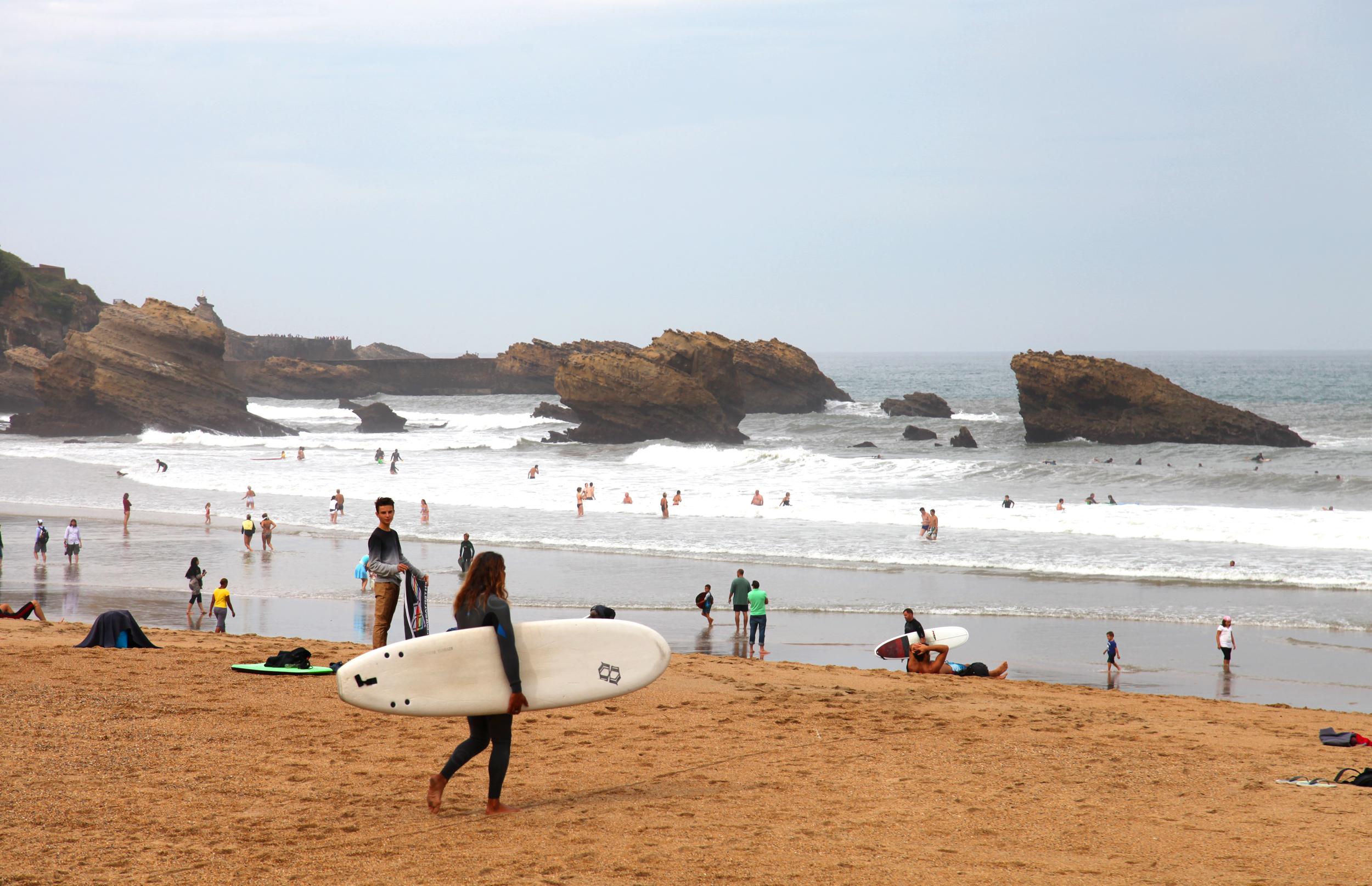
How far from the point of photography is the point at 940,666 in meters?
11.5

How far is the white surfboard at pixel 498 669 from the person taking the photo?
17.6 ft

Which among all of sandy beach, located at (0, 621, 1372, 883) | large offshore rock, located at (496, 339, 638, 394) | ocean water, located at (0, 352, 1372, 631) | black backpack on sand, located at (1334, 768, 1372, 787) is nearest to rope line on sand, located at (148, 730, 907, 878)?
sandy beach, located at (0, 621, 1372, 883)

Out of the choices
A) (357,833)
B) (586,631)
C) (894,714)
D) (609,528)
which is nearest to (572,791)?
(586,631)

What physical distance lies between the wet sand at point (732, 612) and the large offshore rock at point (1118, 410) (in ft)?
111

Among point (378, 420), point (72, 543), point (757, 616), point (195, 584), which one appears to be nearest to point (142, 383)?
point (378, 420)

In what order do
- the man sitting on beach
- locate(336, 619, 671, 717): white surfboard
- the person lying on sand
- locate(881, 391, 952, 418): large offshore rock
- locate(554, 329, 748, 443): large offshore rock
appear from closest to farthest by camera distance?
locate(336, 619, 671, 717): white surfboard, the person lying on sand, the man sitting on beach, locate(554, 329, 748, 443): large offshore rock, locate(881, 391, 952, 418): large offshore rock

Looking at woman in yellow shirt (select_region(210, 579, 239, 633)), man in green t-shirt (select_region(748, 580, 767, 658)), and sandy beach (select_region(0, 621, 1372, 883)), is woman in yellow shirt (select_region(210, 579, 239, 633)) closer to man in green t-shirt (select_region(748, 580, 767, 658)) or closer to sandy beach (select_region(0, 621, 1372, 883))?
sandy beach (select_region(0, 621, 1372, 883))

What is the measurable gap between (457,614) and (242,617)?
12134 millimetres

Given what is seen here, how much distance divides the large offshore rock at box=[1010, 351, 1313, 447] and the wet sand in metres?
33.8

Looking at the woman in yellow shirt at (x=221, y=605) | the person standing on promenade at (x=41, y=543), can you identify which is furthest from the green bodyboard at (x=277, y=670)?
the person standing on promenade at (x=41, y=543)

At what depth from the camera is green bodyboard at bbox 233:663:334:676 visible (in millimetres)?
8961

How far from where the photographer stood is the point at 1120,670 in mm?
13117

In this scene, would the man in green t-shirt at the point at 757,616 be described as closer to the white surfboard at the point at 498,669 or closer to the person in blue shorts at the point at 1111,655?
the person in blue shorts at the point at 1111,655

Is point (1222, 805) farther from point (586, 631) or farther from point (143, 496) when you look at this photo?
point (143, 496)
